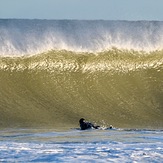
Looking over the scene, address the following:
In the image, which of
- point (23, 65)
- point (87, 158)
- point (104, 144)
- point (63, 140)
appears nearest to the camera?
point (87, 158)

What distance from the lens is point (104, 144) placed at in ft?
96.3

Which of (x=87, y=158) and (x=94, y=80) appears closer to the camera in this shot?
(x=87, y=158)

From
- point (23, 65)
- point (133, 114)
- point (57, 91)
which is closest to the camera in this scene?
point (133, 114)

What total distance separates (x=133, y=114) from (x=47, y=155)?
2900 cm

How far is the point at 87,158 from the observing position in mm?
24781

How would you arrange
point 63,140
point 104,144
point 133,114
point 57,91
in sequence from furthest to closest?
point 57,91
point 133,114
point 63,140
point 104,144

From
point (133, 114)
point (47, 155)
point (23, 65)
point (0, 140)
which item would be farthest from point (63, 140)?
point (23, 65)

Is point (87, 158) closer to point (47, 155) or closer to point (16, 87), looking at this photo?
point (47, 155)

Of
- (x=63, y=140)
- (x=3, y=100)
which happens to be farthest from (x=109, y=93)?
(x=63, y=140)

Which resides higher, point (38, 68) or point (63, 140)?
point (38, 68)

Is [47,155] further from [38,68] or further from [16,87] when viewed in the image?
[38,68]

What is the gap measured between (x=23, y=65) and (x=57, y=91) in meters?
5.44

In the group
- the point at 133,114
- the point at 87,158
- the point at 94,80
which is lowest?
the point at 87,158

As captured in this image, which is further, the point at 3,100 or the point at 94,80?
the point at 94,80
